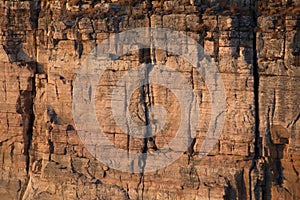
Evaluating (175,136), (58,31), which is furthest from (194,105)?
(58,31)

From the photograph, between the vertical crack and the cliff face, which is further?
the vertical crack

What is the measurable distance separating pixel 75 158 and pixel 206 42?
13.5ft

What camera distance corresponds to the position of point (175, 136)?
61.5ft

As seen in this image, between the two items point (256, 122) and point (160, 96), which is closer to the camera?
point (256, 122)

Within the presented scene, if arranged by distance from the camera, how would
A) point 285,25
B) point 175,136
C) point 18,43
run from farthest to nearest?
point 18,43, point 175,136, point 285,25

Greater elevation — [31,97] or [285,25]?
[285,25]

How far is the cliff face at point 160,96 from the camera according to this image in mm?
17844

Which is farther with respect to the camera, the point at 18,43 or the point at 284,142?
the point at 18,43

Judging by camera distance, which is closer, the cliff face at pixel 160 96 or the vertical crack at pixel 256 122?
the cliff face at pixel 160 96

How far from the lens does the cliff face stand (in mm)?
17844

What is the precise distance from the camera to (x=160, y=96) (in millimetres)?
18641

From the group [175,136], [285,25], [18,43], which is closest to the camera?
[285,25]

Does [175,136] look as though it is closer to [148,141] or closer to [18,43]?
[148,141]

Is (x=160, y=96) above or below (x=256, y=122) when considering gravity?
above
